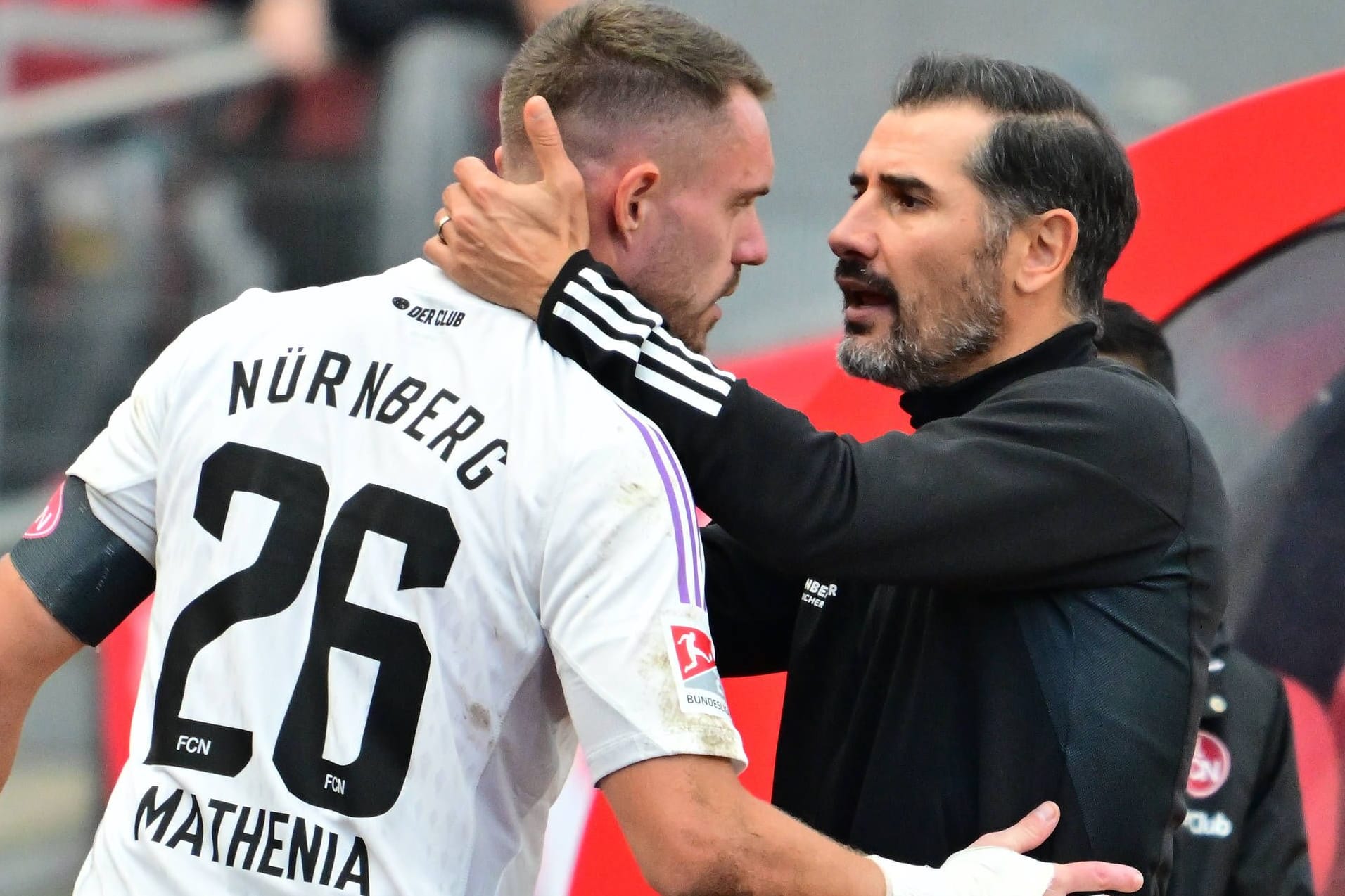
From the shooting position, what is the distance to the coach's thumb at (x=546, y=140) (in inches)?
82.3

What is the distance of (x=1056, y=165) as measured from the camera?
7.80 ft

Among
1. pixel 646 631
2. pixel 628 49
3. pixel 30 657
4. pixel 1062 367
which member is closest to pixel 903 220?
pixel 1062 367

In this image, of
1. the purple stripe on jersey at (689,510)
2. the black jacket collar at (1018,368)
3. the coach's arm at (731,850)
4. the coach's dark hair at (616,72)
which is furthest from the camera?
the black jacket collar at (1018,368)

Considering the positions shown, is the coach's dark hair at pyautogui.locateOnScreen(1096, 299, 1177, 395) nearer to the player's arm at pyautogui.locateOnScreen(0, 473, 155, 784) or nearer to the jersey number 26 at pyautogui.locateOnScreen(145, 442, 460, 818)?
the jersey number 26 at pyautogui.locateOnScreen(145, 442, 460, 818)

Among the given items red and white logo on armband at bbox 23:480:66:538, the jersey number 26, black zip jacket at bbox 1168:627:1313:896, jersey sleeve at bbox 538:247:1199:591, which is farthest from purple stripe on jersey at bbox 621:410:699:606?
black zip jacket at bbox 1168:627:1313:896

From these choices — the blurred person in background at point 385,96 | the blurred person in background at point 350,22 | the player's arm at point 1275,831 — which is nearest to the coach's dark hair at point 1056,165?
the player's arm at point 1275,831

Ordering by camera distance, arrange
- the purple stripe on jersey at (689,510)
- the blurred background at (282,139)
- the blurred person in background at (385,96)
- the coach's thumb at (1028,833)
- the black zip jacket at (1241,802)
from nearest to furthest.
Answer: the purple stripe on jersey at (689,510) < the coach's thumb at (1028,833) < the black zip jacket at (1241,802) < the blurred background at (282,139) < the blurred person in background at (385,96)

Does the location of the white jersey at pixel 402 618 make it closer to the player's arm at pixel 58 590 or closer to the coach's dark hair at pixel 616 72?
the player's arm at pixel 58 590

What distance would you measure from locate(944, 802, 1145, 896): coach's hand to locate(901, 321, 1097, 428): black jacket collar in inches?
23.2

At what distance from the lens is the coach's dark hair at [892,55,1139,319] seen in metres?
2.38

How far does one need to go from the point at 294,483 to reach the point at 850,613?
0.83m

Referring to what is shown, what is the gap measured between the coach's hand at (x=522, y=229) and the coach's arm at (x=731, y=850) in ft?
1.99

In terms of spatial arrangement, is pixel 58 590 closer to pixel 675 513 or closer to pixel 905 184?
pixel 675 513

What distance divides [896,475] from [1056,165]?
0.60 metres
